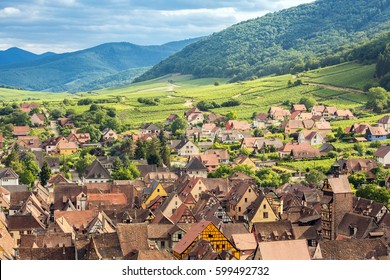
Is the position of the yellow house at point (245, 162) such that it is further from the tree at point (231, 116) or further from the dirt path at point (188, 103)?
the dirt path at point (188, 103)

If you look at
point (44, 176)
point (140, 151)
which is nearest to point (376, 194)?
point (44, 176)

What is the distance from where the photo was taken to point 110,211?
37.5 m

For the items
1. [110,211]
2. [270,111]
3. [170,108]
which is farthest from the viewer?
[170,108]

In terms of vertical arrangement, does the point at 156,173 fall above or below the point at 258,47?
below

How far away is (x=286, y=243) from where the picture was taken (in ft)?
73.4

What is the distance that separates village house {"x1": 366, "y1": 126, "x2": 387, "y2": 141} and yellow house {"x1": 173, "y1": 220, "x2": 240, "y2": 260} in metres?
43.7

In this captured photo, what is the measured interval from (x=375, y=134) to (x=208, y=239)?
45.7 meters

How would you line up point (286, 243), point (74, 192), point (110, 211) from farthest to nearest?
point (74, 192)
point (110, 211)
point (286, 243)

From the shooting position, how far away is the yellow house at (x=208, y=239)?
2642 cm

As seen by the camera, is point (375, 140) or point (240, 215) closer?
point (240, 215)

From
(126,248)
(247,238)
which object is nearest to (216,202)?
(247,238)

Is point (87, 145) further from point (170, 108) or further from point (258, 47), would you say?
point (258, 47)

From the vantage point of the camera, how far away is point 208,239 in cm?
2675

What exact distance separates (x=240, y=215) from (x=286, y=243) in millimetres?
15547
